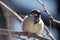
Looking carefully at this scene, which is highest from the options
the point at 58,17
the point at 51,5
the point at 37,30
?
the point at 51,5

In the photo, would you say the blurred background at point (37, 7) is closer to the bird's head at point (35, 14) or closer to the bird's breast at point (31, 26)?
the bird's breast at point (31, 26)

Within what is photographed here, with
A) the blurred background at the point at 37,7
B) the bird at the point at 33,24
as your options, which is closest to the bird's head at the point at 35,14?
the bird at the point at 33,24

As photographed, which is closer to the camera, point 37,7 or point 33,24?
point 33,24

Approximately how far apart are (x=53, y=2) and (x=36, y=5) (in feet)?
0.97

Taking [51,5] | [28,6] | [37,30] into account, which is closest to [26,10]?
[28,6]

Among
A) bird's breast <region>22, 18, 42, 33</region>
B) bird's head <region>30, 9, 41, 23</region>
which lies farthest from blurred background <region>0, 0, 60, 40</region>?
bird's head <region>30, 9, 41, 23</region>

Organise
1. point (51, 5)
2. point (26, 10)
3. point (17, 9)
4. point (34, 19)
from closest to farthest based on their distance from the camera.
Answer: point (34, 19), point (17, 9), point (26, 10), point (51, 5)

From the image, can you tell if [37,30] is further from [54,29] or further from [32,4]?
[54,29]

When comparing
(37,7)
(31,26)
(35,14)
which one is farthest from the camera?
(37,7)

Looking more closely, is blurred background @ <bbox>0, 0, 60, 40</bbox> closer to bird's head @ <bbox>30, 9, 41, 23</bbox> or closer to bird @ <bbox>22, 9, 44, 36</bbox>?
bird @ <bbox>22, 9, 44, 36</bbox>

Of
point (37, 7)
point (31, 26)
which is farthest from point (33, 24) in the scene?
point (37, 7)

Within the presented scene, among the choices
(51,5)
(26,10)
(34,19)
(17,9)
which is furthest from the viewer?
(51,5)

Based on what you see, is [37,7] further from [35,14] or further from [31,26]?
[35,14]

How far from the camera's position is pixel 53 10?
200 cm
